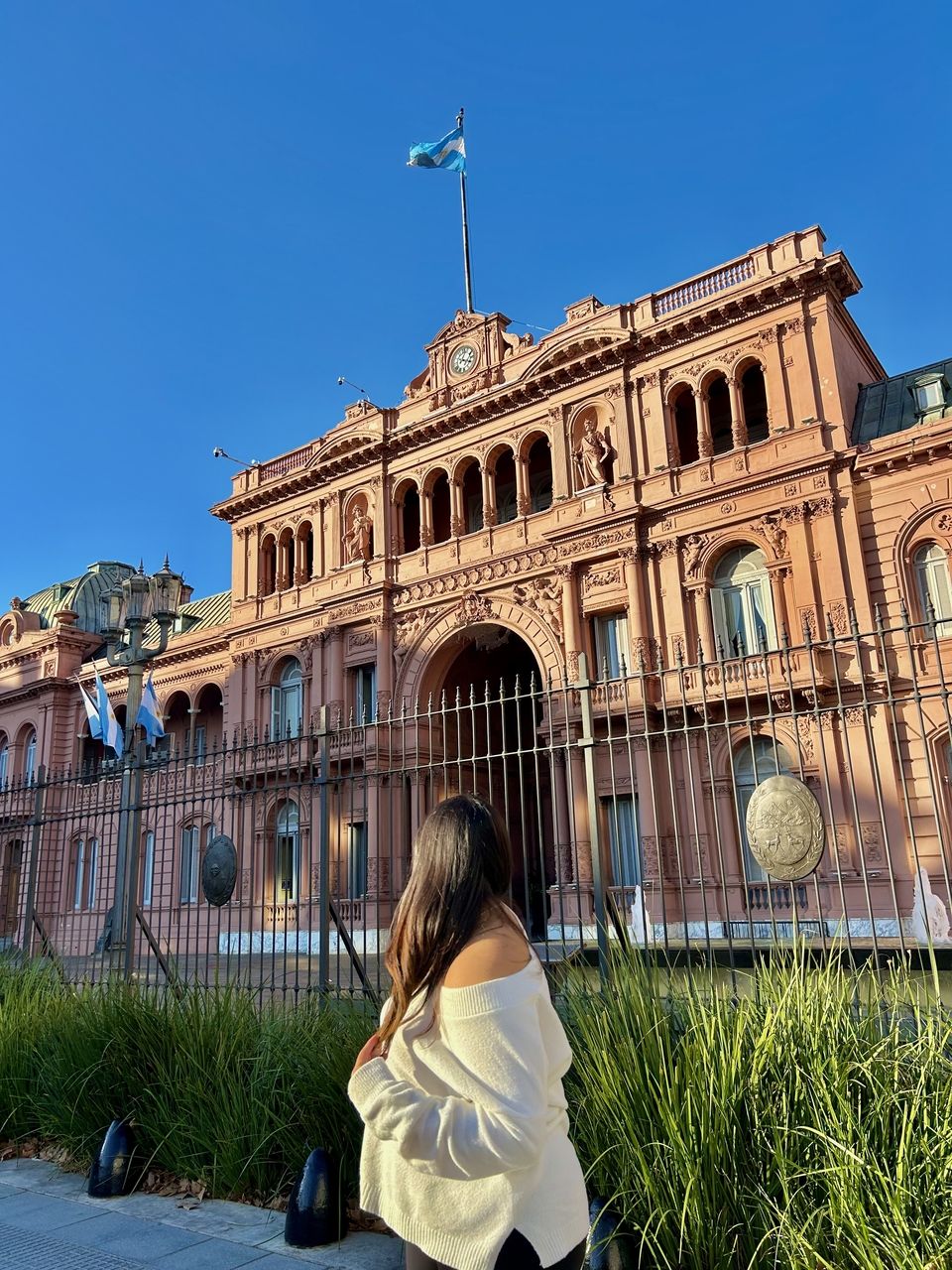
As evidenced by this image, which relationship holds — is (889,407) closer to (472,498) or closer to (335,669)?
(472,498)

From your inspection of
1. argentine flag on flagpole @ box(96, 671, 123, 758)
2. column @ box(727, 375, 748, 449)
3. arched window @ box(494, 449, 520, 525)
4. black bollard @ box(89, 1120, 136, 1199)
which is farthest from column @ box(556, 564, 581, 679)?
black bollard @ box(89, 1120, 136, 1199)

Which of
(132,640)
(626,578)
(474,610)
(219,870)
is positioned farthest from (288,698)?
(219,870)

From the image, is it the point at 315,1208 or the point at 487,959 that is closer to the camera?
the point at 487,959

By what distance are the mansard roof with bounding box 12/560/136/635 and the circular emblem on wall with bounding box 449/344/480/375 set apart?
18.7 metres

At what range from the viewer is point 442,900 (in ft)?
7.83

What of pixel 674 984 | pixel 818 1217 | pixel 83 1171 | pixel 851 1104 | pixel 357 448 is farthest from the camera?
pixel 357 448

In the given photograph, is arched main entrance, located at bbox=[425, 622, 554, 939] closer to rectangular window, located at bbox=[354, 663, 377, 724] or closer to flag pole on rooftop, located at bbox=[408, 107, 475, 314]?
rectangular window, located at bbox=[354, 663, 377, 724]

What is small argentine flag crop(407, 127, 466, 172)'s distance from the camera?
25.9 meters

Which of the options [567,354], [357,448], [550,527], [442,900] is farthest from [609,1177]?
[357,448]

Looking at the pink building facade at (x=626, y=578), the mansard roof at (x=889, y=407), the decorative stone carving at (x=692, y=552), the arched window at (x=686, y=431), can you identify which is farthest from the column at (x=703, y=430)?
the mansard roof at (x=889, y=407)

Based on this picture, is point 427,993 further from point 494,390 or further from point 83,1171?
point 494,390

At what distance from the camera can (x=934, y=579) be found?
1766cm

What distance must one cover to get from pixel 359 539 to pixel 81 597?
56.1ft

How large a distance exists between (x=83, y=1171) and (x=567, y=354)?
64.6 feet
